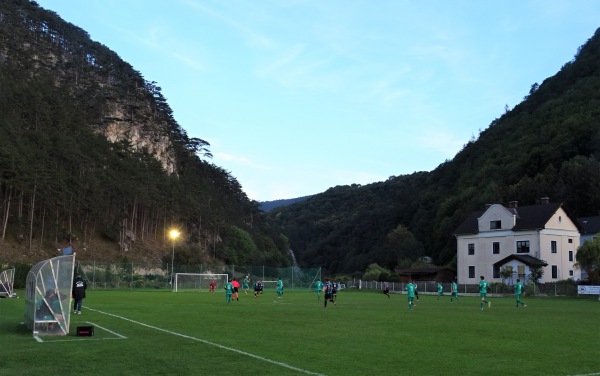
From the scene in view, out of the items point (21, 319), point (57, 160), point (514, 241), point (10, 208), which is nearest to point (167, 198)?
point (57, 160)

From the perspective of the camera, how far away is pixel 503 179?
125938 mm

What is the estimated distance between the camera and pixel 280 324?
22.2m

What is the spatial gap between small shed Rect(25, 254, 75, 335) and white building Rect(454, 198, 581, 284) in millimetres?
63346

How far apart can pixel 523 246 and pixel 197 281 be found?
138 ft

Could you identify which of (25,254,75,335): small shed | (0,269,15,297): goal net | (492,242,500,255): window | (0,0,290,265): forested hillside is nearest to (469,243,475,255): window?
(492,242,500,255): window

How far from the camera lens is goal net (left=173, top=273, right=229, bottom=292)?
232ft

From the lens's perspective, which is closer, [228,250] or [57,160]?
[57,160]

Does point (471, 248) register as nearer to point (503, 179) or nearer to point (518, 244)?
point (518, 244)

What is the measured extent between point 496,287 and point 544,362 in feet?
172

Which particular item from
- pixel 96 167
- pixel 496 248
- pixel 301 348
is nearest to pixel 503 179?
pixel 496 248

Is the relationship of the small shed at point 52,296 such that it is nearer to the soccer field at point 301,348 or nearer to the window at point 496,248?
the soccer field at point 301,348

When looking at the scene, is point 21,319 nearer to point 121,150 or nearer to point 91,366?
point 91,366

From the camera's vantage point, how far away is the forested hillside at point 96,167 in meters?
83.6

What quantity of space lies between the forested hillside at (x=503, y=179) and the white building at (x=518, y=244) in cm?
1472
